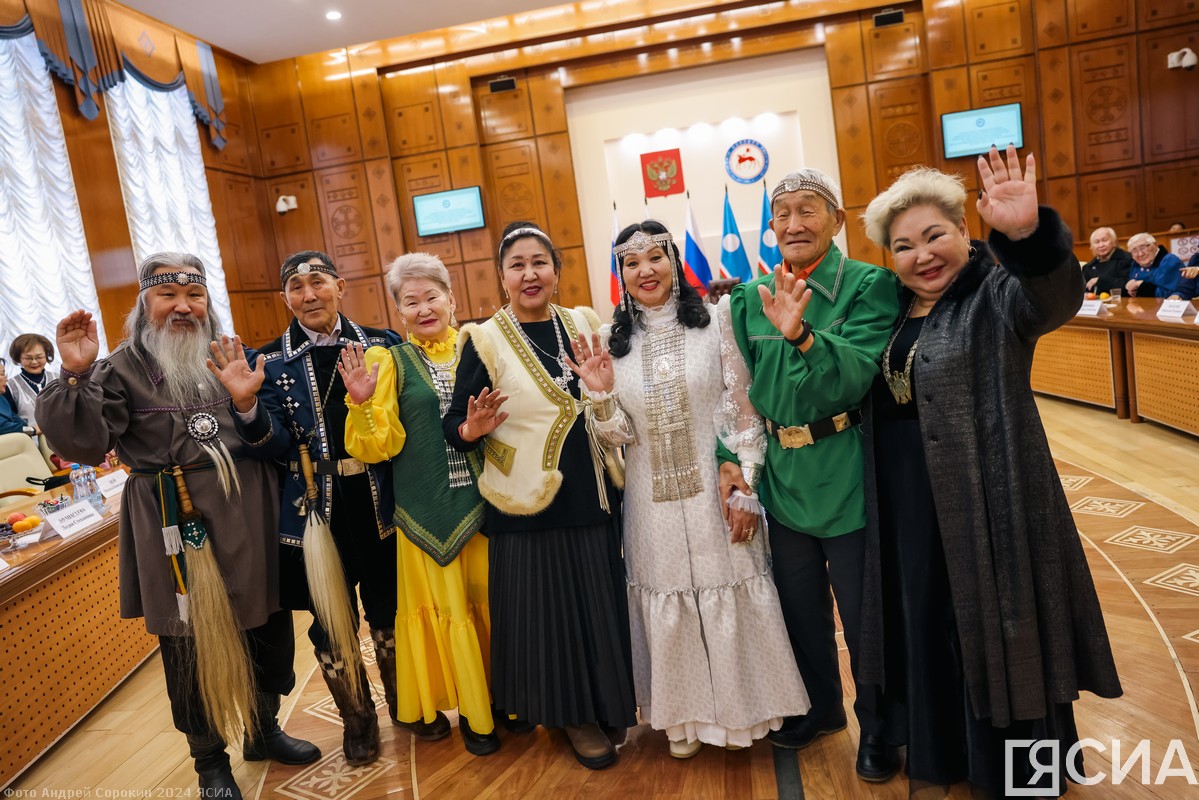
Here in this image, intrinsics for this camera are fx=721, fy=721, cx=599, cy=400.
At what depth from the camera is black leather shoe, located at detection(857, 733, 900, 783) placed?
6.46 ft

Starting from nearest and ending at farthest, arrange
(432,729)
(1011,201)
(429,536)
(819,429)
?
1. (1011,201)
2. (819,429)
3. (429,536)
4. (432,729)

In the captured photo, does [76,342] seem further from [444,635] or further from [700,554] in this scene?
[700,554]

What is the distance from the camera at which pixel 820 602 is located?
6.72 ft

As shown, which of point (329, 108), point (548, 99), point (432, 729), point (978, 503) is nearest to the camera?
point (978, 503)

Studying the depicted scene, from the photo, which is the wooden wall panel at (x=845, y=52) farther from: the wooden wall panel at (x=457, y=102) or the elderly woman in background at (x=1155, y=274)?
the wooden wall panel at (x=457, y=102)

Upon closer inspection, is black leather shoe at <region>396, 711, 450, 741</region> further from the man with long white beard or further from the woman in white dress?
the woman in white dress

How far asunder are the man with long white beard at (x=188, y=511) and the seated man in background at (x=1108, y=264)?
8.04 meters

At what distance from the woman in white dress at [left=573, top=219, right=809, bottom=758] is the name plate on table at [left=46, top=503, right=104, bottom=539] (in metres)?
2.53

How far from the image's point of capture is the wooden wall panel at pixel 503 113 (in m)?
9.23

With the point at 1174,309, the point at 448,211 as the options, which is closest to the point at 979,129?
the point at 1174,309

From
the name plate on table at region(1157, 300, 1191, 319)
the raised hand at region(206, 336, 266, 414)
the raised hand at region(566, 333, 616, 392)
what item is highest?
the raised hand at region(206, 336, 266, 414)

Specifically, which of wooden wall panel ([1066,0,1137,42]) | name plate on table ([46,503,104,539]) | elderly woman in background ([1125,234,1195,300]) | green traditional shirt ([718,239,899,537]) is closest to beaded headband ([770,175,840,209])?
green traditional shirt ([718,239,899,537])

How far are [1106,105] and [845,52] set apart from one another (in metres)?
3.10

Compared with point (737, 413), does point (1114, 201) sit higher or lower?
higher
